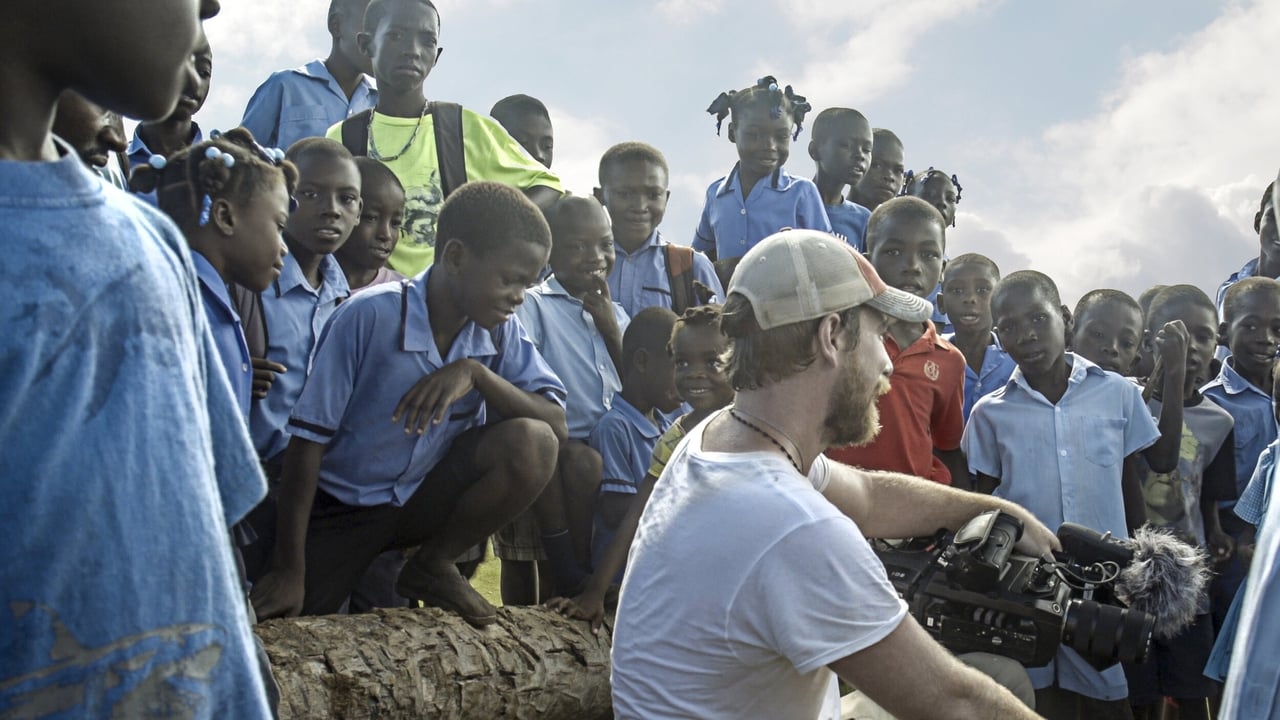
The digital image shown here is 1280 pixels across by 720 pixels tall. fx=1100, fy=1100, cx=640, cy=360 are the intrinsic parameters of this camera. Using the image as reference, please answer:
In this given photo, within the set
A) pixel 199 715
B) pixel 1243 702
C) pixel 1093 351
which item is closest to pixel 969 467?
pixel 1093 351

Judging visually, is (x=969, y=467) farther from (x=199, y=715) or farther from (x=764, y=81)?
(x=199, y=715)

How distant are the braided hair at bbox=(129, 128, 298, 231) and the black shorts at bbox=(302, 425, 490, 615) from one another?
1100 millimetres

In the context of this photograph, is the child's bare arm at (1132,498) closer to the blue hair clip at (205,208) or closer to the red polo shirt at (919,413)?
the red polo shirt at (919,413)

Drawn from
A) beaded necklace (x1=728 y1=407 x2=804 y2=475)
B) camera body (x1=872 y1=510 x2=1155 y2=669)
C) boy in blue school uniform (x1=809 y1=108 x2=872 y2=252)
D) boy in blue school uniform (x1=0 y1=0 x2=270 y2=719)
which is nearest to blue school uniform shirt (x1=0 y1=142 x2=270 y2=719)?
boy in blue school uniform (x1=0 y1=0 x2=270 y2=719)

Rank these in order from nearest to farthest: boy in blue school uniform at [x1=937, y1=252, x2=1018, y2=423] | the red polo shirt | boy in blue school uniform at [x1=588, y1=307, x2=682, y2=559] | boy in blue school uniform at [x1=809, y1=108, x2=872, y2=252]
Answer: the red polo shirt, boy in blue school uniform at [x1=588, y1=307, x2=682, y2=559], boy in blue school uniform at [x1=937, y1=252, x2=1018, y2=423], boy in blue school uniform at [x1=809, y1=108, x2=872, y2=252]

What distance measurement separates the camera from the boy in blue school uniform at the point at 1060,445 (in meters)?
4.98

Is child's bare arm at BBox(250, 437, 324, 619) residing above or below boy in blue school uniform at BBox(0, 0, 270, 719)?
below

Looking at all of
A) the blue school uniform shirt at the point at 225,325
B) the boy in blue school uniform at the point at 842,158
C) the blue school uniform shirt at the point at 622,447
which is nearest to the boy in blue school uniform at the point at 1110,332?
the boy in blue school uniform at the point at 842,158

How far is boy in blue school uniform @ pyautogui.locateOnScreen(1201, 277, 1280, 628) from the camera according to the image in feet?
18.6

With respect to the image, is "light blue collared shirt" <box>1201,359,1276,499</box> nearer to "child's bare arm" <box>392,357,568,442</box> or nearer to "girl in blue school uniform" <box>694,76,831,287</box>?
"girl in blue school uniform" <box>694,76,831,287</box>

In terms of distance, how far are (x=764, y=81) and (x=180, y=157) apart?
4.57 m

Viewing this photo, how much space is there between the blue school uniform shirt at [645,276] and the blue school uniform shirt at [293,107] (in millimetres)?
1637

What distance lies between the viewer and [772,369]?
269cm

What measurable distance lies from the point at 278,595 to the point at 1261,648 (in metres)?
2.91
